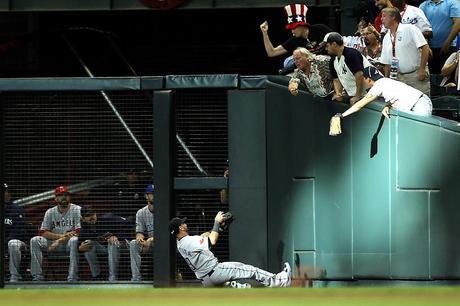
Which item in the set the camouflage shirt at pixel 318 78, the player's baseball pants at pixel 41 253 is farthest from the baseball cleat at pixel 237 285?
the camouflage shirt at pixel 318 78

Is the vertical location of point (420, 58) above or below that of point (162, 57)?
below

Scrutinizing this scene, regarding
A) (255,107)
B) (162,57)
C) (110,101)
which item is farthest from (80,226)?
(162,57)

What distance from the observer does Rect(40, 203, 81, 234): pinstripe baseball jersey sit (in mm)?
12977

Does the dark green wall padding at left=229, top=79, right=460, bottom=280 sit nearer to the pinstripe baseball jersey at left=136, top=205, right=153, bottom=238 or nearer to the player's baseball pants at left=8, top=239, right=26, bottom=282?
the pinstripe baseball jersey at left=136, top=205, right=153, bottom=238

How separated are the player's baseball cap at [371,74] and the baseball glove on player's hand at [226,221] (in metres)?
2.11

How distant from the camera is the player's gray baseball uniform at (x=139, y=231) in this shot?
12922 mm

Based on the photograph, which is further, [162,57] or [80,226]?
[162,57]

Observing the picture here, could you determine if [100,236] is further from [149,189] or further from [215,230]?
[215,230]

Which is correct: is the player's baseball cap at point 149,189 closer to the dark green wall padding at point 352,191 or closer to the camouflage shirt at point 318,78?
the dark green wall padding at point 352,191

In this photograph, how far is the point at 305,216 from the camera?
1279cm

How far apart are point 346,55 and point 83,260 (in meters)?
3.62

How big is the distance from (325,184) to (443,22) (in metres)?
3.21

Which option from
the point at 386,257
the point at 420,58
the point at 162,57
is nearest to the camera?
the point at 386,257

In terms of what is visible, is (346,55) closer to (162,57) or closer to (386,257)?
(386,257)
